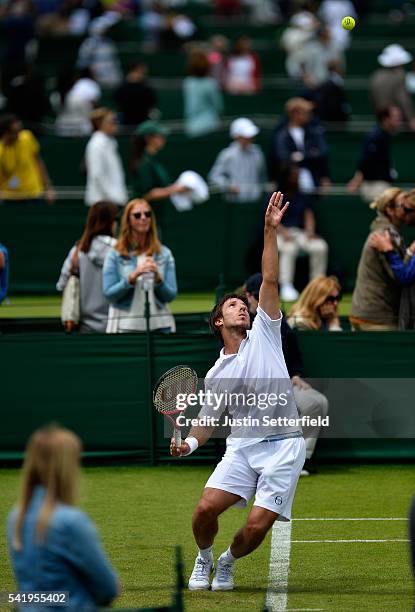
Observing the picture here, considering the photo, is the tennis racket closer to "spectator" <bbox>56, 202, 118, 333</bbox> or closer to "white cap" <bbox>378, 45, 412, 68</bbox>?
"spectator" <bbox>56, 202, 118, 333</bbox>

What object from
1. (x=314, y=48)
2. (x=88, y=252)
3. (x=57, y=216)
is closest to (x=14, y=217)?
(x=57, y=216)

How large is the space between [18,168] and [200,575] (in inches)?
424

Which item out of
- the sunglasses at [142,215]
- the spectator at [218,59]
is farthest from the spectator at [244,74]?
the sunglasses at [142,215]

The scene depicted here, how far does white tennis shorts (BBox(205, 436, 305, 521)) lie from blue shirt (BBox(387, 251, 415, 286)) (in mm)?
3918

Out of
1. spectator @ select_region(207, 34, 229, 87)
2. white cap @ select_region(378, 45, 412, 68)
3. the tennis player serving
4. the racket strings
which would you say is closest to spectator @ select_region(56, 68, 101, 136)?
spectator @ select_region(207, 34, 229, 87)

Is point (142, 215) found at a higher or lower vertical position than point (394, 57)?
lower

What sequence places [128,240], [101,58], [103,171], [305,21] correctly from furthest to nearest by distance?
[305,21], [101,58], [103,171], [128,240]

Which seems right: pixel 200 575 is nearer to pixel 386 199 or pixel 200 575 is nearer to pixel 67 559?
pixel 67 559

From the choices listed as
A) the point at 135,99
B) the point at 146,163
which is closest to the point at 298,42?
the point at 135,99

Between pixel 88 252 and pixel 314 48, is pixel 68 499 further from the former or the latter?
pixel 314 48

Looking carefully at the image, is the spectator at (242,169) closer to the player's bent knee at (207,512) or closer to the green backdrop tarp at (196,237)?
the green backdrop tarp at (196,237)

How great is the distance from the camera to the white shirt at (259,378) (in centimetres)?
872

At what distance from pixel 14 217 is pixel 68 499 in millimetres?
13274

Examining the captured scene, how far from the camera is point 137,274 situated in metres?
12.4
